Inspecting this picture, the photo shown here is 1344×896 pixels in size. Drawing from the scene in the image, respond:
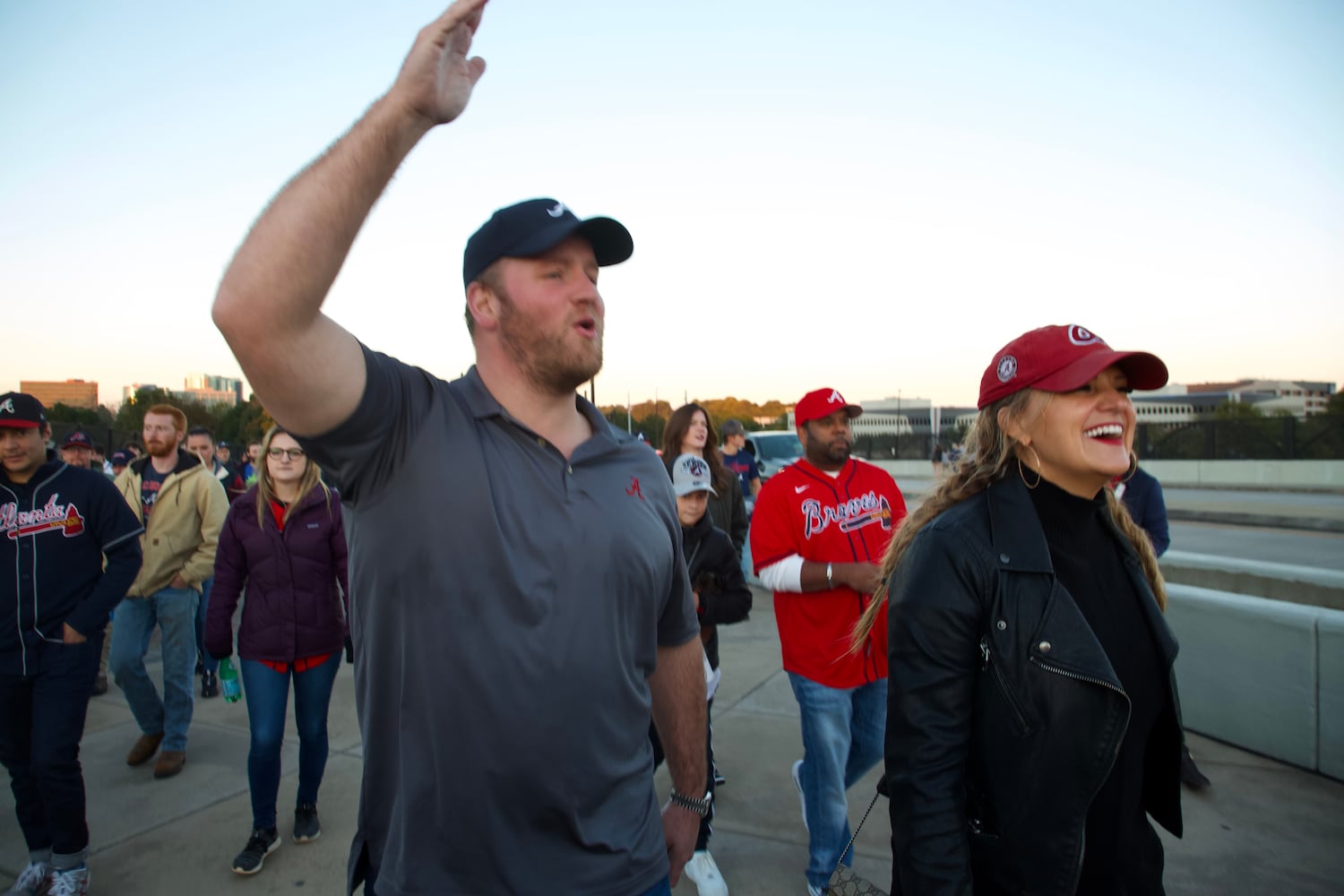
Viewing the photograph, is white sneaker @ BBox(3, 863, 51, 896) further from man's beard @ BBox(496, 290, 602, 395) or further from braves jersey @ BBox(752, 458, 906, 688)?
man's beard @ BBox(496, 290, 602, 395)

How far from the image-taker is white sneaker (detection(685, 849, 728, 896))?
3.62 metres

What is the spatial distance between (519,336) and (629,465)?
1.41 feet

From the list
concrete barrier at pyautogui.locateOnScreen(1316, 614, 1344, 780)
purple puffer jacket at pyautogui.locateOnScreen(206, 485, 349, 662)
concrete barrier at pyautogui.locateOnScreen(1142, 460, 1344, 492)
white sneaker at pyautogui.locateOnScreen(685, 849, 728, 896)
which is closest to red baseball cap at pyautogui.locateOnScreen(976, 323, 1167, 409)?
white sneaker at pyautogui.locateOnScreen(685, 849, 728, 896)

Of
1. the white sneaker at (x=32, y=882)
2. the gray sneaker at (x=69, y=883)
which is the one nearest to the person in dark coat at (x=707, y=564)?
the gray sneaker at (x=69, y=883)

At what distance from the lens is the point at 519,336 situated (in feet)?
6.22

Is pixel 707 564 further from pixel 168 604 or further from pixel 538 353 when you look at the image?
pixel 168 604

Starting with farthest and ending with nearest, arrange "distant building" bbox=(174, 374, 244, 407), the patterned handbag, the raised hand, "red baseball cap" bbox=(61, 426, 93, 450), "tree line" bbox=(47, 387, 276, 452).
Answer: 1. "distant building" bbox=(174, 374, 244, 407)
2. "tree line" bbox=(47, 387, 276, 452)
3. "red baseball cap" bbox=(61, 426, 93, 450)
4. the patterned handbag
5. the raised hand

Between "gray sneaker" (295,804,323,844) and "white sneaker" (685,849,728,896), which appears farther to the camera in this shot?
"gray sneaker" (295,804,323,844)

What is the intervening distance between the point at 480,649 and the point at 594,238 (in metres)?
1.02

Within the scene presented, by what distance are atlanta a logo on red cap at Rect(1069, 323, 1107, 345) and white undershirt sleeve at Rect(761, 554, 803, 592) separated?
1.81 metres

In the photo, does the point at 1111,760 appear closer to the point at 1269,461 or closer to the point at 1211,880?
the point at 1211,880

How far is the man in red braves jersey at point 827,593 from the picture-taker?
3602mm

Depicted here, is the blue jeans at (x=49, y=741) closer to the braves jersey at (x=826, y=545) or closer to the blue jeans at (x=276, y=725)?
the blue jeans at (x=276, y=725)

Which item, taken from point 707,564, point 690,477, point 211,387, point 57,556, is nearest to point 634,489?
point 690,477
